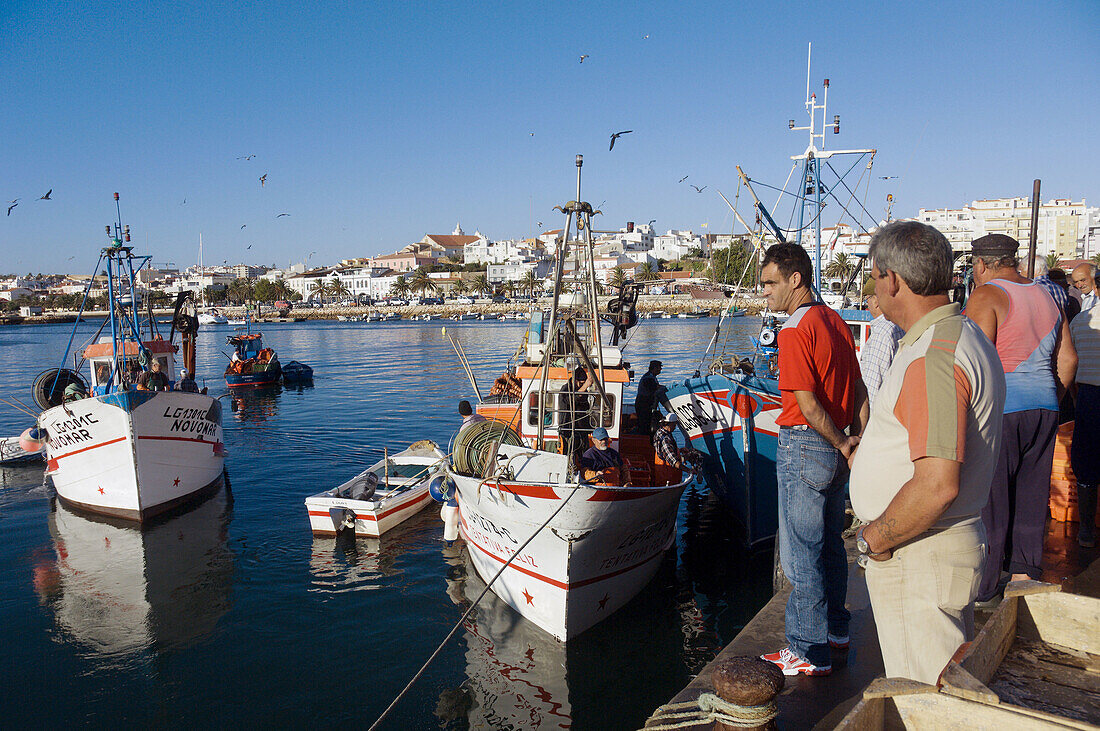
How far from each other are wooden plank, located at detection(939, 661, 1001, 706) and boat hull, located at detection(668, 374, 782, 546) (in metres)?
8.39

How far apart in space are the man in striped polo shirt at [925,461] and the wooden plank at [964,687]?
444 millimetres

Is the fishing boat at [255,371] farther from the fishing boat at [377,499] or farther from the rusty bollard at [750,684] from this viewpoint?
the rusty bollard at [750,684]

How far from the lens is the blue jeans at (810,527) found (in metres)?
3.78

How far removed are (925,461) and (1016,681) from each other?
0.96 m

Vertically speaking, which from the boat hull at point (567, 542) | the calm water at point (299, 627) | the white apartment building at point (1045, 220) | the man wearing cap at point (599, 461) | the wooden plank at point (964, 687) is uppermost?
the white apartment building at point (1045, 220)

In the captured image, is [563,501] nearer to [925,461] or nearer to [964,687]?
[925,461]

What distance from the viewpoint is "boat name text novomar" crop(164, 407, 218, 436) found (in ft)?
46.8

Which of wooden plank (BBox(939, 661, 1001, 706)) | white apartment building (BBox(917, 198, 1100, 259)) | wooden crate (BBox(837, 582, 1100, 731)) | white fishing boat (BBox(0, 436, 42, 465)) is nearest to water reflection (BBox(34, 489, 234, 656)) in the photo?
white fishing boat (BBox(0, 436, 42, 465))

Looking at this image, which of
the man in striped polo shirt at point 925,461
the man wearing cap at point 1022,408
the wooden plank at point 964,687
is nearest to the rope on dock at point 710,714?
the man in striped polo shirt at point 925,461

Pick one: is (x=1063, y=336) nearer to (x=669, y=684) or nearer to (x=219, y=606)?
(x=669, y=684)

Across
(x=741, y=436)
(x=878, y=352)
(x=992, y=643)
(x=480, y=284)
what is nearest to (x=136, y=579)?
(x=741, y=436)

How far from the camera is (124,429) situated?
43.9 feet

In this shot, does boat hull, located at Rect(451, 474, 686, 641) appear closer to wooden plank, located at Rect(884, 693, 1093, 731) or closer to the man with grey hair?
the man with grey hair

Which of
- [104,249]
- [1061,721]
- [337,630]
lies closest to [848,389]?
[1061,721]
